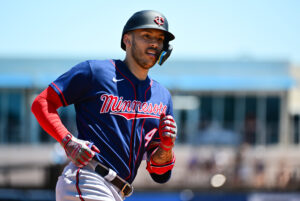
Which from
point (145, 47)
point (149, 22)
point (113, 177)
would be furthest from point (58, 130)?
point (149, 22)

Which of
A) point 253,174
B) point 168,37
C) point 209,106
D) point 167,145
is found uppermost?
point 168,37

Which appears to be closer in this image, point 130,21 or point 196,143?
point 130,21

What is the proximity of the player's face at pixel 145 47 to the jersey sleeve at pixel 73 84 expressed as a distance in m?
0.37

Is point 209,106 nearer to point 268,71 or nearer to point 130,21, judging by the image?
point 268,71

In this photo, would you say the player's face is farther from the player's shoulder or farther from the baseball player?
the player's shoulder

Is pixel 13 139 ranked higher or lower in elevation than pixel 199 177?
lower

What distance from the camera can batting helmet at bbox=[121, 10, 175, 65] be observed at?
320 centimetres

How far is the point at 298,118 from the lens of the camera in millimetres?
29000

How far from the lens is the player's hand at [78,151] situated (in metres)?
2.90

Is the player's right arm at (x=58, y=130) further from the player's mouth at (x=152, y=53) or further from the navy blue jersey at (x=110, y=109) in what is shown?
the player's mouth at (x=152, y=53)

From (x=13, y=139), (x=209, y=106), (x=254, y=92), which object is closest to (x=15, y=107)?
(x=13, y=139)

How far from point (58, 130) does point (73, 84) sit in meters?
0.31

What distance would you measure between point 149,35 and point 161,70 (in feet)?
84.0

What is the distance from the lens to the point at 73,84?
119 inches
